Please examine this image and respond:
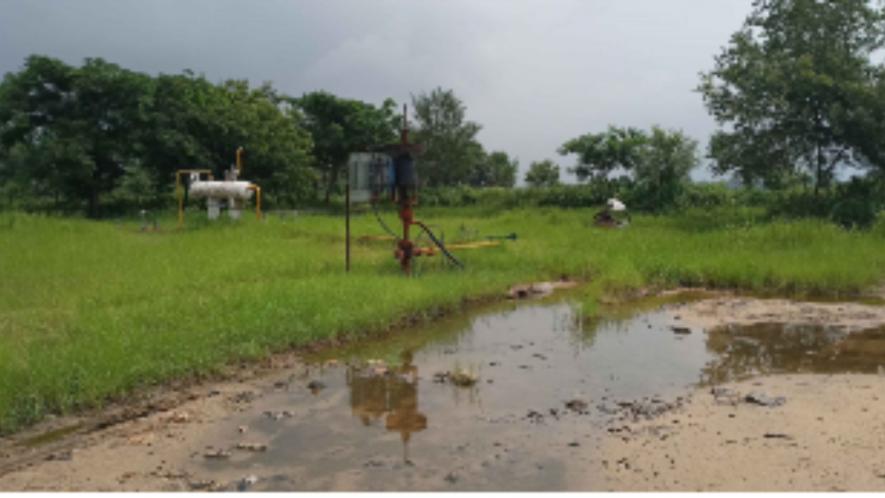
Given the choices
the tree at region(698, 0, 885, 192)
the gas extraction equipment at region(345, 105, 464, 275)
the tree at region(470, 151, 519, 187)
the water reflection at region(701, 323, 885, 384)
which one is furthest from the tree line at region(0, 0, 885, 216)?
the tree at region(470, 151, 519, 187)

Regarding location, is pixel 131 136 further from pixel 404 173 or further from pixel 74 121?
pixel 404 173

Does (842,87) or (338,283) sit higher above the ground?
(842,87)

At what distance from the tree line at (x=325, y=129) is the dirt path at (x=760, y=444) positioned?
1063 centimetres

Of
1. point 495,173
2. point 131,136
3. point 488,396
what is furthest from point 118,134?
point 495,173

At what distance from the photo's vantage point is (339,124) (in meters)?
33.4

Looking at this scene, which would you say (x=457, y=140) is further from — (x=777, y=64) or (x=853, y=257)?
(x=853, y=257)

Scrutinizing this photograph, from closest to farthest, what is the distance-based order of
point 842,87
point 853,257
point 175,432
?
point 175,432, point 853,257, point 842,87

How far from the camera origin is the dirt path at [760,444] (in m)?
4.44

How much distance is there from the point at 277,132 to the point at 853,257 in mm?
21047

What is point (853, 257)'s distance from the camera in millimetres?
12711

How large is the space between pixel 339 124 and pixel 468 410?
2872cm

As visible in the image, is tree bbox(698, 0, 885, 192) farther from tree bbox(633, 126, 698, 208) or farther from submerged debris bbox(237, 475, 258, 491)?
submerged debris bbox(237, 475, 258, 491)

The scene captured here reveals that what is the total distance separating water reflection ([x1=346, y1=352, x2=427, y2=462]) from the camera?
18.7ft

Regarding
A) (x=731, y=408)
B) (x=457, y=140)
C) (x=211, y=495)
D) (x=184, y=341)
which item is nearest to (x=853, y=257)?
(x=731, y=408)
